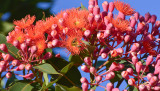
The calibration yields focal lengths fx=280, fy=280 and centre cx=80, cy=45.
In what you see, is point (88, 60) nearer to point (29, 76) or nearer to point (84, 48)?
point (84, 48)

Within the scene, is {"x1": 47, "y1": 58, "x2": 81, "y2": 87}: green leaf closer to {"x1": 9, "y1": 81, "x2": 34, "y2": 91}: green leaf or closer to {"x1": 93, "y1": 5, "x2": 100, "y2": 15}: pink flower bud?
{"x1": 9, "y1": 81, "x2": 34, "y2": 91}: green leaf

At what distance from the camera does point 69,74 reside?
119cm

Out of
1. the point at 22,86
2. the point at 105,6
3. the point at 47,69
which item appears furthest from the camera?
the point at 105,6

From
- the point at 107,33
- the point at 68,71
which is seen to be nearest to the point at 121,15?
the point at 107,33

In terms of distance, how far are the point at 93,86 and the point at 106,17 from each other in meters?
0.28

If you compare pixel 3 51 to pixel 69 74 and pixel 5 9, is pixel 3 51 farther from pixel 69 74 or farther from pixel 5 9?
pixel 5 9

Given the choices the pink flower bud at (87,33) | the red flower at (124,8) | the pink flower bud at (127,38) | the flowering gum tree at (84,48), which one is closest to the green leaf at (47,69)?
the flowering gum tree at (84,48)

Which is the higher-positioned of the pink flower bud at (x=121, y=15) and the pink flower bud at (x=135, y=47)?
the pink flower bud at (x=121, y=15)

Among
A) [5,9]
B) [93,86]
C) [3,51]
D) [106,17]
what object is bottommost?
[93,86]

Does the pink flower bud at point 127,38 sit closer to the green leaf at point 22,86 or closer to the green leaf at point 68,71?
the green leaf at point 68,71

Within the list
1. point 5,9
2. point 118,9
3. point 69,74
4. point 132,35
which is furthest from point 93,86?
point 5,9

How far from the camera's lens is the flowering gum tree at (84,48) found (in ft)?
3.49

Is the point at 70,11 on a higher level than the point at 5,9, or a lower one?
lower

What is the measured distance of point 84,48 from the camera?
112cm
